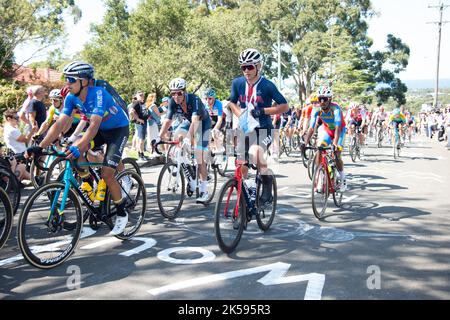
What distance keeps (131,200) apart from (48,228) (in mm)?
1361

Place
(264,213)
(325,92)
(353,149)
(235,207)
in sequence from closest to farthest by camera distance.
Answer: (235,207) → (264,213) → (325,92) → (353,149)

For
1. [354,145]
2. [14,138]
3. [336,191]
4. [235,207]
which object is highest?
[14,138]

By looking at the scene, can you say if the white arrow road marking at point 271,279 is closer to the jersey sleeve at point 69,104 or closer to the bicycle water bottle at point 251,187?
the bicycle water bottle at point 251,187

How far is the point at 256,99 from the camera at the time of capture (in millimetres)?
5609

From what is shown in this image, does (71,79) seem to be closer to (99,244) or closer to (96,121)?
(96,121)

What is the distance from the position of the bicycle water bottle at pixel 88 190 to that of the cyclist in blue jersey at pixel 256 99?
77.0 inches

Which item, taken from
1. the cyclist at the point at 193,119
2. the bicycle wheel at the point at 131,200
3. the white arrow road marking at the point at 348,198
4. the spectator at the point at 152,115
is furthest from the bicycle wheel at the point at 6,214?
the spectator at the point at 152,115

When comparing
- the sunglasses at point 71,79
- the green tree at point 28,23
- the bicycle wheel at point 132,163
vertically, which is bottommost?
the bicycle wheel at point 132,163

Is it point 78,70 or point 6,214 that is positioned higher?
point 78,70

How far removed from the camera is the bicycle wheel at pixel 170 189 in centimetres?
665

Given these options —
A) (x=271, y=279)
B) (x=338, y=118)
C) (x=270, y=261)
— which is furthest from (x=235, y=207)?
(x=338, y=118)

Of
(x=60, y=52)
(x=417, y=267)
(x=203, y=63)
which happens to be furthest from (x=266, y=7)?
(x=417, y=267)

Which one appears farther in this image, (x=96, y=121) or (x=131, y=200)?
(x=131, y=200)

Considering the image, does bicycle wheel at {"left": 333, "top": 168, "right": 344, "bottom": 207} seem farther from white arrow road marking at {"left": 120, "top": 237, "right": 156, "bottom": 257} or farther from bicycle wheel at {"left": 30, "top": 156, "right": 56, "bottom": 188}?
bicycle wheel at {"left": 30, "top": 156, "right": 56, "bottom": 188}
